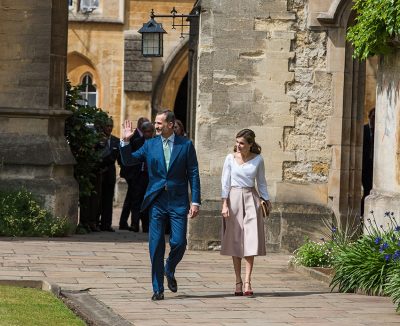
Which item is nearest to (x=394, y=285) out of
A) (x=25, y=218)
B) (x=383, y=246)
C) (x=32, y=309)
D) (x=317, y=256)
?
(x=383, y=246)

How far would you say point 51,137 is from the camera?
800 inches

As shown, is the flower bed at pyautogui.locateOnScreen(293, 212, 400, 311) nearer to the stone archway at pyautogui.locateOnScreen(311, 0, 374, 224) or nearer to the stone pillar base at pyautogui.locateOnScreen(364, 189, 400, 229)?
the stone pillar base at pyautogui.locateOnScreen(364, 189, 400, 229)

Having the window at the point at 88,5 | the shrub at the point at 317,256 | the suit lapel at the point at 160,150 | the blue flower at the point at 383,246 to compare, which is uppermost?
the window at the point at 88,5

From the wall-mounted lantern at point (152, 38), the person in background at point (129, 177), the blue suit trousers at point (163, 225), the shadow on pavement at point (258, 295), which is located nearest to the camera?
the blue suit trousers at point (163, 225)

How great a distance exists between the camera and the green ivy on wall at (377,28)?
13758mm

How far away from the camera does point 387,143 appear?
14.3m

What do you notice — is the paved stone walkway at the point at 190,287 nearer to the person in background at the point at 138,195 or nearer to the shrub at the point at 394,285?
the shrub at the point at 394,285

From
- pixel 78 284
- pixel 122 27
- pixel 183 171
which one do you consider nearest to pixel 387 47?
pixel 183 171

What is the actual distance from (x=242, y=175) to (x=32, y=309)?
318 cm

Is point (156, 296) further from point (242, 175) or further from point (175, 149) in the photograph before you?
point (242, 175)

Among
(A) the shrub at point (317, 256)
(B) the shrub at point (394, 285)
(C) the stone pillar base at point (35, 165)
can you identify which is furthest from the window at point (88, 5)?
(B) the shrub at point (394, 285)

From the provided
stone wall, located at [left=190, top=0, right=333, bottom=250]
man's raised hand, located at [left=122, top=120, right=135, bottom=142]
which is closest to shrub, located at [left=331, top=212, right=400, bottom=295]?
man's raised hand, located at [left=122, top=120, right=135, bottom=142]

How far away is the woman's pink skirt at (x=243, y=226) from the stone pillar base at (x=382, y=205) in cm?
116

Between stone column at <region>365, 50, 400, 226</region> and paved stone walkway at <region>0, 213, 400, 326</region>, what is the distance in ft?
3.36
